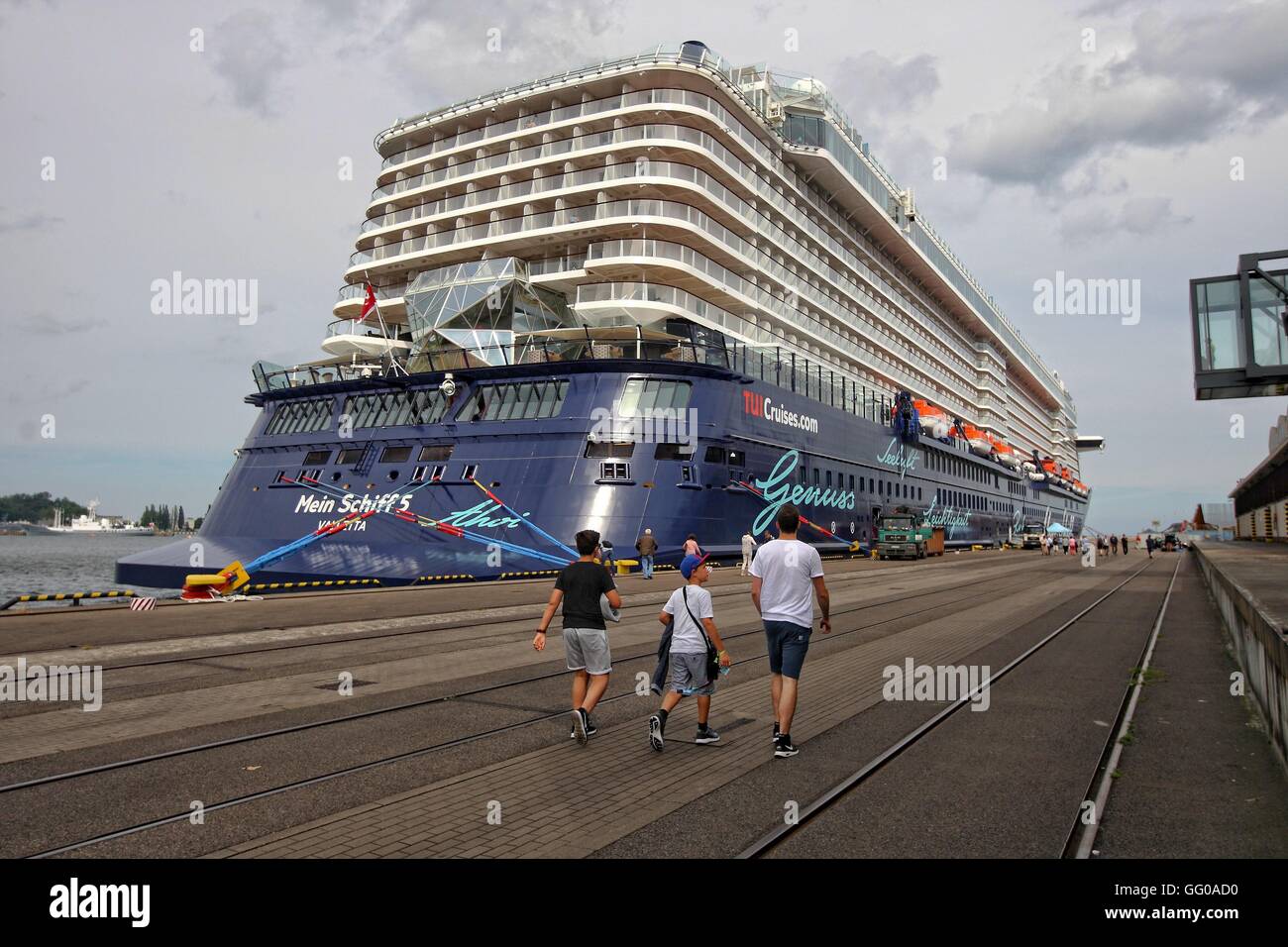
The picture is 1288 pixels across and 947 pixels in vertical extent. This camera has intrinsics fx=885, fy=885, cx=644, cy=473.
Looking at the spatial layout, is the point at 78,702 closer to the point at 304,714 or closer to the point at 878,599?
the point at 304,714

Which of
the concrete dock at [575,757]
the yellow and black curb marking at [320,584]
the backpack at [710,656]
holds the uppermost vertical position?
the backpack at [710,656]

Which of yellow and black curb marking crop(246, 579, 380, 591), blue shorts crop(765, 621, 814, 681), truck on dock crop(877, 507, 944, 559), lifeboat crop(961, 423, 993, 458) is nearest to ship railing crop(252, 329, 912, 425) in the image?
yellow and black curb marking crop(246, 579, 380, 591)

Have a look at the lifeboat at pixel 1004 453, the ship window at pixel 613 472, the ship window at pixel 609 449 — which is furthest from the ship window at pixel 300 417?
the lifeboat at pixel 1004 453

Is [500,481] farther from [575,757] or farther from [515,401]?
[575,757]

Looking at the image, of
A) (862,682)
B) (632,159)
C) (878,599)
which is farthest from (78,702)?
(632,159)

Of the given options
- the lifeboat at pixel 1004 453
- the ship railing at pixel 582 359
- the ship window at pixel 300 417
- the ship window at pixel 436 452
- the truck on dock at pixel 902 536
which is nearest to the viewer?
the ship railing at pixel 582 359

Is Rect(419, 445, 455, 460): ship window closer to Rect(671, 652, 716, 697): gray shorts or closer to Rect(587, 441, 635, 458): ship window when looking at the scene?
Rect(587, 441, 635, 458): ship window

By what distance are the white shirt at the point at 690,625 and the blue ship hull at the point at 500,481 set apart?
18.7 metres

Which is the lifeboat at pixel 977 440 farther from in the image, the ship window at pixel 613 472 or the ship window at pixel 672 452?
the ship window at pixel 613 472

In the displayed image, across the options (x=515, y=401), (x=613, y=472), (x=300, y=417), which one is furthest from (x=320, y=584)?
(x=300, y=417)

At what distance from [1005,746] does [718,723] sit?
247cm

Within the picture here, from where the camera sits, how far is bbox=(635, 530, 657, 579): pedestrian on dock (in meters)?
26.2

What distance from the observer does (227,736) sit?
24.0 feet

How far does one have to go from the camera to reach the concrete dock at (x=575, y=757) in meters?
5.05
